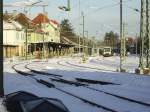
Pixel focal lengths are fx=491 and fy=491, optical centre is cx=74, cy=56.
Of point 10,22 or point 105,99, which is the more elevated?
point 10,22

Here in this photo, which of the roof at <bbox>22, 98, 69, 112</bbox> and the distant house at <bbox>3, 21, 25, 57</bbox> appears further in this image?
the distant house at <bbox>3, 21, 25, 57</bbox>

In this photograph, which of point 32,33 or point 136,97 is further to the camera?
point 32,33

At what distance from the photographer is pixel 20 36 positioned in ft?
362

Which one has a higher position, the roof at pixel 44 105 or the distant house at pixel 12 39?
the distant house at pixel 12 39

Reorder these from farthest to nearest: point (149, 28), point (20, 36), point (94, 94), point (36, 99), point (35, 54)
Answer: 1. point (20, 36)
2. point (35, 54)
3. point (149, 28)
4. point (94, 94)
5. point (36, 99)

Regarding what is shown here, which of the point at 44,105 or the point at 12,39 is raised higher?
the point at 12,39

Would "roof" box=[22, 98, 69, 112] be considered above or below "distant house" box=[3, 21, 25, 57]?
below

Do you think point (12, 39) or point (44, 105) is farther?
point (12, 39)

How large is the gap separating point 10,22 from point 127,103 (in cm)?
9190

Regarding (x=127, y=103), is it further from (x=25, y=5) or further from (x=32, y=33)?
(x=32, y=33)

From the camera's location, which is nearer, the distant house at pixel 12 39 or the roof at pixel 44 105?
the roof at pixel 44 105

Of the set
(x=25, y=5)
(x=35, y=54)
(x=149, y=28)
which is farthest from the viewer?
(x=35, y=54)

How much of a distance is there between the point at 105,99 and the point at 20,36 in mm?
92939

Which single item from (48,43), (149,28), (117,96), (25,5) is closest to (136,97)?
(117,96)
